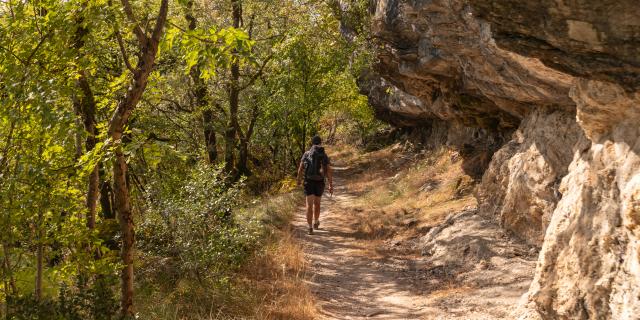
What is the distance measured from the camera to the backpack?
960 cm

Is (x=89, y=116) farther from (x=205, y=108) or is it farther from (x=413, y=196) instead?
(x=413, y=196)

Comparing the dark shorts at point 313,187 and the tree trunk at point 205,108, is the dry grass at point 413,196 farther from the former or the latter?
the tree trunk at point 205,108

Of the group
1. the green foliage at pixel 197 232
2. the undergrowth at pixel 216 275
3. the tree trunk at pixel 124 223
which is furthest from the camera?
the green foliage at pixel 197 232

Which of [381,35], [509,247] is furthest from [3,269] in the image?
[381,35]

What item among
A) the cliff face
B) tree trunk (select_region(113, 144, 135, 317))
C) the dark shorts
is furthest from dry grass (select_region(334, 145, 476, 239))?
tree trunk (select_region(113, 144, 135, 317))

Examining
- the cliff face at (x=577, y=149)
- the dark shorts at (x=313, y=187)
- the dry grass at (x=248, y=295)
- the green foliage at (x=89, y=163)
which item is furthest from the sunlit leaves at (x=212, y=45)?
the dark shorts at (x=313, y=187)

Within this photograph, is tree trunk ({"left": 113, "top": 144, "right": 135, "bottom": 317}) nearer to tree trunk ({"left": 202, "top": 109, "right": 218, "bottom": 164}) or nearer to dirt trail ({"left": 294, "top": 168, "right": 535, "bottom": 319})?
dirt trail ({"left": 294, "top": 168, "right": 535, "bottom": 319})

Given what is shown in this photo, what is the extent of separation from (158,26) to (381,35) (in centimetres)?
899

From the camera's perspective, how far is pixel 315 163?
31.5 ft

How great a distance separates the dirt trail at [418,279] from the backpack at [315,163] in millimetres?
1292

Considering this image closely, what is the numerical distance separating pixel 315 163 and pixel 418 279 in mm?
3243

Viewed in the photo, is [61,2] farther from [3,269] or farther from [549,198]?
[549,198]

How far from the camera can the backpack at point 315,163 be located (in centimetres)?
960

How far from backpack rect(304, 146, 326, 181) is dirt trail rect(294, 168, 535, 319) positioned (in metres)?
1.29
